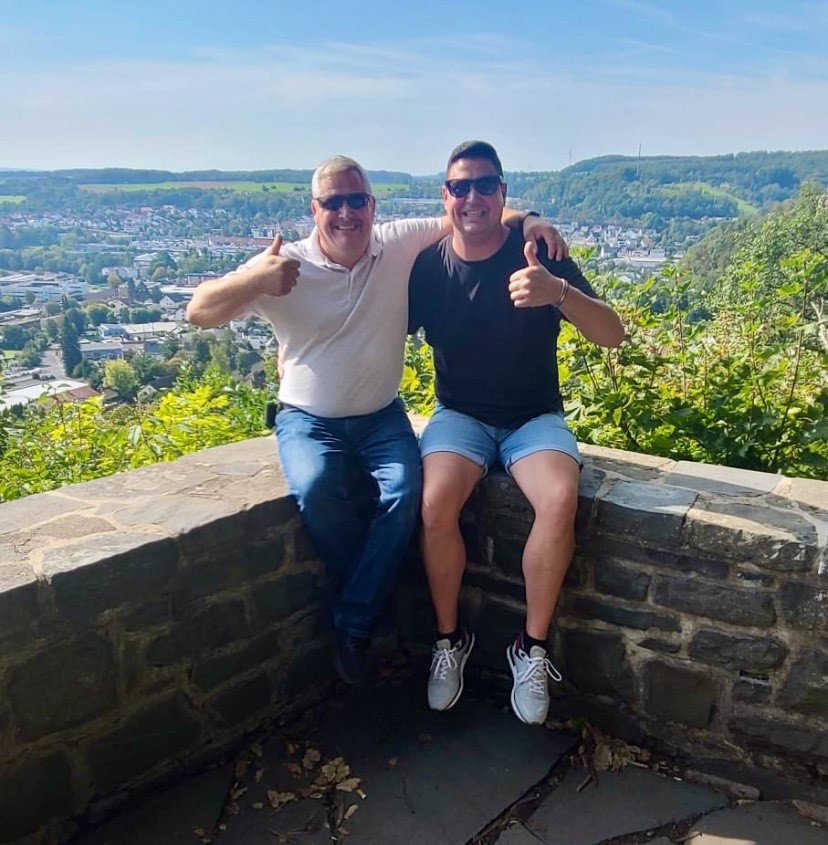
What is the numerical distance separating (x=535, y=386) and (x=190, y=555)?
3.94ft

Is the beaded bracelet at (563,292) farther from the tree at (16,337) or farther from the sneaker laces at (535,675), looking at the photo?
the tree at (16,337)

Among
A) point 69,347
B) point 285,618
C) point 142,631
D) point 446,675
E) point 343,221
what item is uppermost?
point 343,221

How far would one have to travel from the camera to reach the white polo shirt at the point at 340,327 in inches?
93.3

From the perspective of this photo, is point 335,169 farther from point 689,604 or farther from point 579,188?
point 579,188

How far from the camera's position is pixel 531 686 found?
2.05 metres

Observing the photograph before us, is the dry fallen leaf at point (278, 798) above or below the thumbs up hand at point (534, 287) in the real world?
below

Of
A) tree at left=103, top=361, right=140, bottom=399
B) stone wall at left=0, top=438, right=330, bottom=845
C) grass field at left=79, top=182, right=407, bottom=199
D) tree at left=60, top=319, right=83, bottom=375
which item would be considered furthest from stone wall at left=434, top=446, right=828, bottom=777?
tree at left=60, top=319, right=83, bottom=375

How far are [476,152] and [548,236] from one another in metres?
0.36

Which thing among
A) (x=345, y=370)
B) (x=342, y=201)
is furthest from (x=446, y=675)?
(x=342, y=201)

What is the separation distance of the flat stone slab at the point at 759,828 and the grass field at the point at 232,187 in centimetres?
215

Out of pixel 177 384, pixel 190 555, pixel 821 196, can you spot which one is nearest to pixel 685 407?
pixel 190 555

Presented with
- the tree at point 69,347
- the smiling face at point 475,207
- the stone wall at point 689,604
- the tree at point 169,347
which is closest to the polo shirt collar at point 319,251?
the smiling face at point 475,207

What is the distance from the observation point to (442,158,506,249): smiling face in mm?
2287

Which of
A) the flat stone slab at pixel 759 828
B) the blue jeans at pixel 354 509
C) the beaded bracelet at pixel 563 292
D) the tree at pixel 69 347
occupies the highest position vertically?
the beaded bracelet at pixel 563 292
